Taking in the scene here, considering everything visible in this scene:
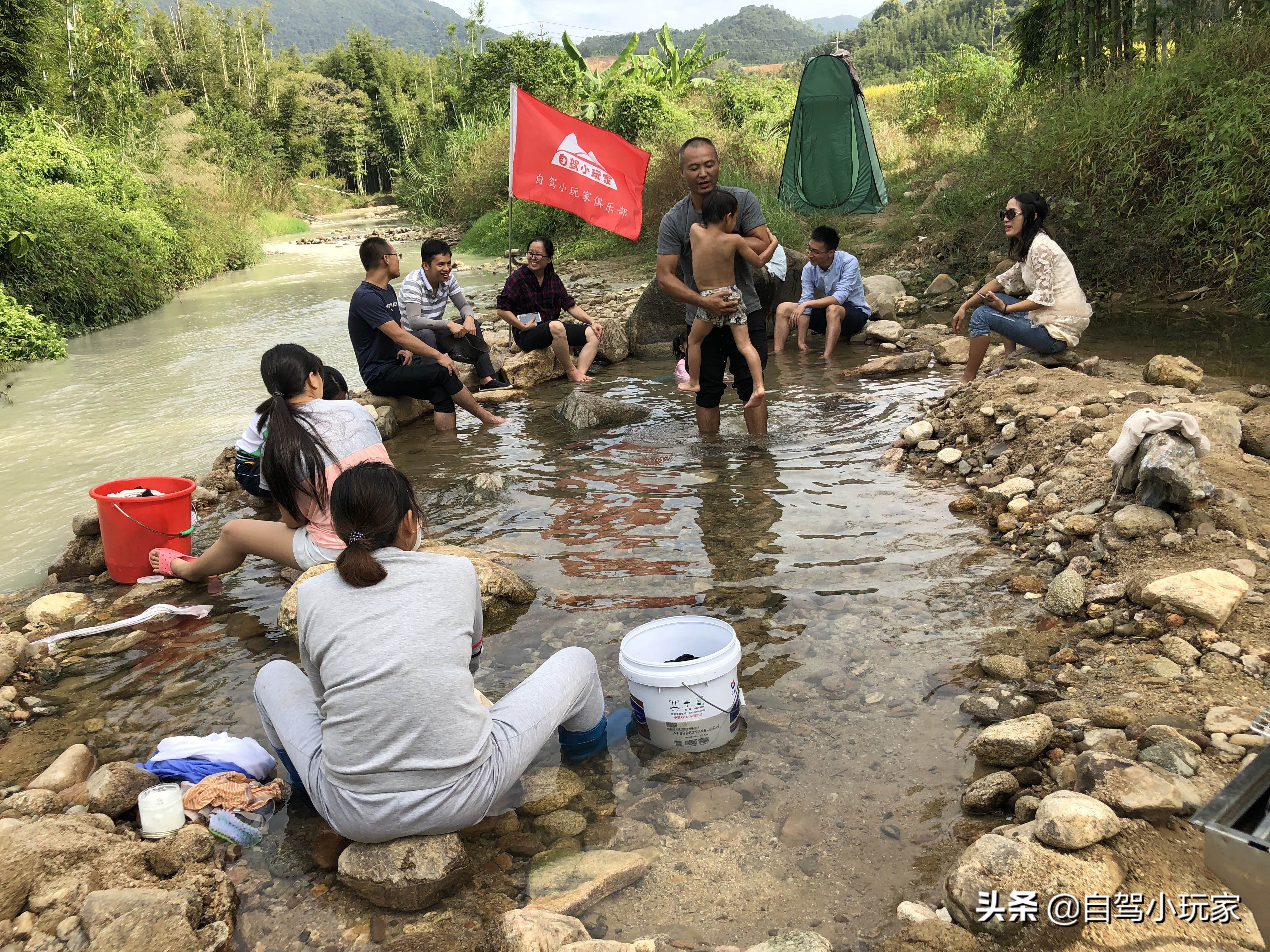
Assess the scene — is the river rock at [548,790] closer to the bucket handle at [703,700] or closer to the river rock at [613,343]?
the bucket handle at [703,700]

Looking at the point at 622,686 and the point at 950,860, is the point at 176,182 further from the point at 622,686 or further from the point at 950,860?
the point at 950,860

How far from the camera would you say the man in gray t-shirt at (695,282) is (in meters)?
5.25

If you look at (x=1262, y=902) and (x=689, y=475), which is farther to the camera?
(x=689, y=475)

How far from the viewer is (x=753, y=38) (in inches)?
6865

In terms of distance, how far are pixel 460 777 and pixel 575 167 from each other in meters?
8.25

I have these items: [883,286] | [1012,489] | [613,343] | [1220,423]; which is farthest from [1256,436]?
[613,343]

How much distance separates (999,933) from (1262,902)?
0.68m

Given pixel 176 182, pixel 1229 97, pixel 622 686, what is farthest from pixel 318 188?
pixel 622 686

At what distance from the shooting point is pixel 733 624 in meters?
3.82

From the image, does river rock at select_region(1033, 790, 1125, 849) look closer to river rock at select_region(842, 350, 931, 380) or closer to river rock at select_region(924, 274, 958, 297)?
river rock at select_region(842, 350, 931, 380)

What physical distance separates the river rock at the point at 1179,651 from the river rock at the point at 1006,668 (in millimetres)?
463

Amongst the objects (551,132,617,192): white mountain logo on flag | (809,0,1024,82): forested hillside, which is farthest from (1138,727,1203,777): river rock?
(809,0,1024,82): forested hillside

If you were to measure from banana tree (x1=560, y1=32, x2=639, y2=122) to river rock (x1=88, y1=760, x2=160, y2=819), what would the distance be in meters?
19.3

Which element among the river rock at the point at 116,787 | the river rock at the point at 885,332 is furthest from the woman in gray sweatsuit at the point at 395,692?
the river rock at the point at 885,332
